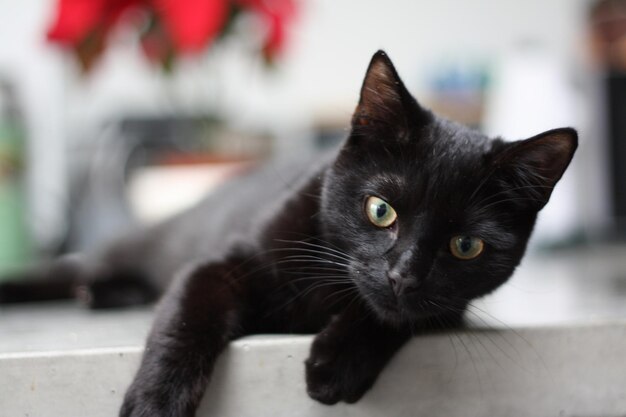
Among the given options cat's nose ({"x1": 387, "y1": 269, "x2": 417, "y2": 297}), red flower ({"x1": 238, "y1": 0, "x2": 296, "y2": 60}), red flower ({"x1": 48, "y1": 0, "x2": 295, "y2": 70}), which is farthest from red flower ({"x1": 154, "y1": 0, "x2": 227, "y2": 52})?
cat's nose ({"x1": 387, "y1": 269, "x2": 417, "y2": 297})

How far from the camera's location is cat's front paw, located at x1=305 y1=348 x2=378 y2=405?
0.75 m

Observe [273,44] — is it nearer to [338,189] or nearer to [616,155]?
[338,189]

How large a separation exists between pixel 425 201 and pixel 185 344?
341mm

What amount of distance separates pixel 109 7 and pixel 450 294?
4.16ft

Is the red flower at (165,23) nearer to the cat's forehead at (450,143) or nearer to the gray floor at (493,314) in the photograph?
the gray floor at (493,314)

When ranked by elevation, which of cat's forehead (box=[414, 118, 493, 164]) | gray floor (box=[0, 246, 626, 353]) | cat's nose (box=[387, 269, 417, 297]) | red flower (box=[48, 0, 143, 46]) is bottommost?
gray floor (box=[0, 246, 626, 353])

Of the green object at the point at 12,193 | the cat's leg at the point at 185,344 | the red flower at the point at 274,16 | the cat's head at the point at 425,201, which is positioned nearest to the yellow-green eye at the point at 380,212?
the cat's head at the point at 425,201

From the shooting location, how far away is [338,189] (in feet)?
2.85

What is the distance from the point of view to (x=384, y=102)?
847mm

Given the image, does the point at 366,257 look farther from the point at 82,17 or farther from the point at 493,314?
the point at 82,17

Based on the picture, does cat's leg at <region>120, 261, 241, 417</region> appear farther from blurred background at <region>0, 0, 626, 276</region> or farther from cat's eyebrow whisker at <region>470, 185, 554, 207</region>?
blurred background at <region>0, 0, 626, 276</region>

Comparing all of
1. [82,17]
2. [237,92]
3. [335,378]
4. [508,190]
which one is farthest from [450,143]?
[237,92]

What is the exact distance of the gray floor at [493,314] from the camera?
0.86m

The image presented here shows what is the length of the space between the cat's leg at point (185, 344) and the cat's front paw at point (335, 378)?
0.12m
